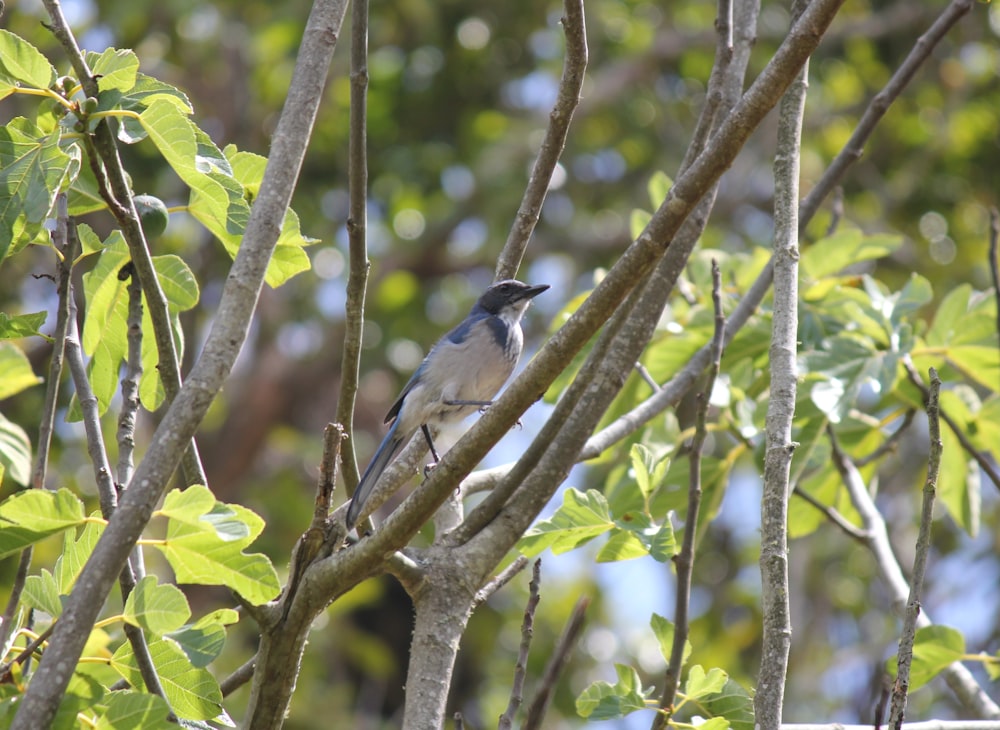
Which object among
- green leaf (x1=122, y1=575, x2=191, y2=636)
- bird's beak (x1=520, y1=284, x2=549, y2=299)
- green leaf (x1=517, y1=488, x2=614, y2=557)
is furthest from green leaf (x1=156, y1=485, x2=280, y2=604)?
bird's beak (x1=520, y1=284, x2=549, y2=299)

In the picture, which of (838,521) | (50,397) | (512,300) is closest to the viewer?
(50,397)

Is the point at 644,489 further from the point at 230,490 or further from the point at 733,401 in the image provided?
the point at 230,490

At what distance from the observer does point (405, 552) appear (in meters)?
2.89

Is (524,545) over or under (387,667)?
under

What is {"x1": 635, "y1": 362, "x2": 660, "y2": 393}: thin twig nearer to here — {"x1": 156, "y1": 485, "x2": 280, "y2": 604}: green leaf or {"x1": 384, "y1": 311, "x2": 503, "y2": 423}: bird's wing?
{"x1": 384, "y1": 311, "x2": 503, "y2": 423}: bird's wing

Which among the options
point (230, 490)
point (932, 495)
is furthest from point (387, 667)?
point (932, 495)

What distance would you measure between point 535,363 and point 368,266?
0.76 meters

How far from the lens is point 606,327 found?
121 inches

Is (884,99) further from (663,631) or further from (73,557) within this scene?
(73,557)

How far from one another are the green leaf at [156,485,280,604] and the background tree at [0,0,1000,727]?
290 mm

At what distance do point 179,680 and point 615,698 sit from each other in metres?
0.99

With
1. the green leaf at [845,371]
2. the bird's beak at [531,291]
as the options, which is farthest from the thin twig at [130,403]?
the bird's beak at [531,291]

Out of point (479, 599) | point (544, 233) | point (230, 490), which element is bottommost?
point (479, 599)

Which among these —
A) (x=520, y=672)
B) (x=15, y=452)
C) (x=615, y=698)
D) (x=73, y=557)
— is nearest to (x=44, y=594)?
(x=73, y=557)
